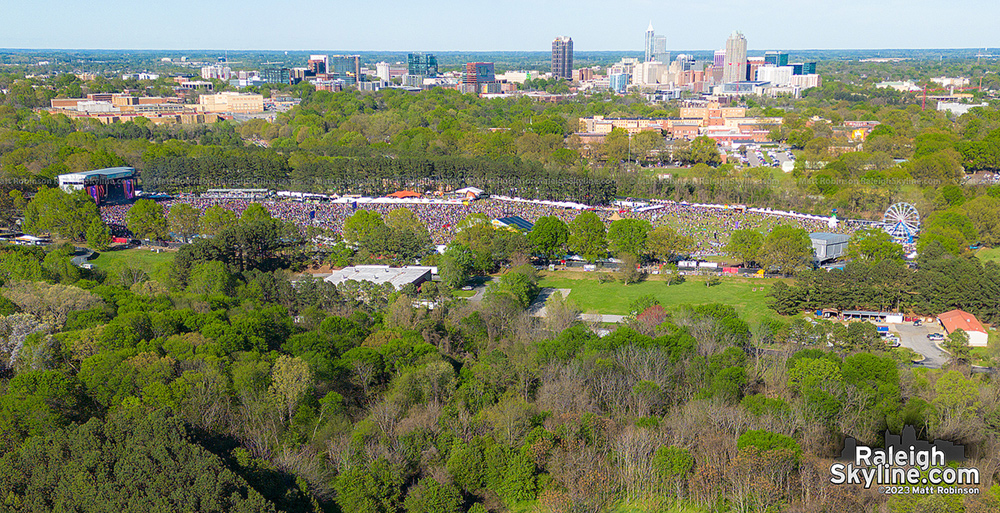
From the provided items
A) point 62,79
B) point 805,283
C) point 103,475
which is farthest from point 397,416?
point 62,79

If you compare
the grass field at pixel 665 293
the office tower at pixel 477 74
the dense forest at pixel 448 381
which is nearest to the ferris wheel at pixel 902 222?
the dense forest at pixel 448 381

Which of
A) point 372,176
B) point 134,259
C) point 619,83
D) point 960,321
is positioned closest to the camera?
point 960,321

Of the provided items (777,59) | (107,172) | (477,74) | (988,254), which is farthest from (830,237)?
(777,59)

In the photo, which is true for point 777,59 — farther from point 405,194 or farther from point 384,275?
point 384,275

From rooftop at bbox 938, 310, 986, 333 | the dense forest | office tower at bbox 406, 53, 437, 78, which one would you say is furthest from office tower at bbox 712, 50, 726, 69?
rooftop at bbox 938, 310, 986, 333

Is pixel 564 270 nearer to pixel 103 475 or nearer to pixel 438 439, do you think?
pixel 438 439

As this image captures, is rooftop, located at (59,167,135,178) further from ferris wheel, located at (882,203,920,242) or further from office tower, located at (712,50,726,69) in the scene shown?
office tower, located at (712,50,726,69)

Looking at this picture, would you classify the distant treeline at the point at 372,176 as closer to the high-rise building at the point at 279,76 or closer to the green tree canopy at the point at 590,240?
the green tree canopy at the point at 590,240
